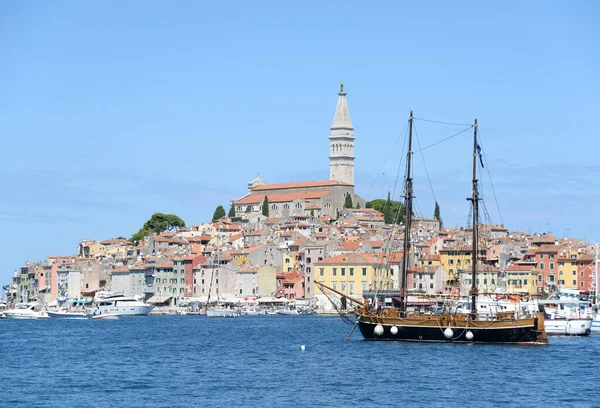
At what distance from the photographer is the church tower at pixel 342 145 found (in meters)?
168

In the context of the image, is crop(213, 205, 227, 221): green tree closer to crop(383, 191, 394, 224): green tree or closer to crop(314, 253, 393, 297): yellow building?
crop(383, 191, 394, 224): green tree

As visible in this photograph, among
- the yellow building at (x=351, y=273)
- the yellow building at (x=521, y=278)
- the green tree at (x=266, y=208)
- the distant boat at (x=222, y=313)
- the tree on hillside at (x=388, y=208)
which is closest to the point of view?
the yellow building at (x=521, y=278)

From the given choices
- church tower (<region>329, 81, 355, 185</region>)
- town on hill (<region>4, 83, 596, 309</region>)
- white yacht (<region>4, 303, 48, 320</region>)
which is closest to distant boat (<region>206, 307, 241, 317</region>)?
town on hill (<region>4, 83, 596, 309</region>)

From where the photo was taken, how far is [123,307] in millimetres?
105438

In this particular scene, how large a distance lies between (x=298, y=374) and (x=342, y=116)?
5101 inches

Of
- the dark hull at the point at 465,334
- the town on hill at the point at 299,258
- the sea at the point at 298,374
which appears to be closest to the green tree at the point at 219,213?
the town on hill at the point at 299,258

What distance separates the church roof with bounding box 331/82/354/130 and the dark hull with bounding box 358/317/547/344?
118 meters

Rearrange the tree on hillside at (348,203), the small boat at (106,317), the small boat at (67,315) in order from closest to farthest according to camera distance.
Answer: the small boat at (106,317)
the small boat at (67,315)
the tree on hillside at (348,203)

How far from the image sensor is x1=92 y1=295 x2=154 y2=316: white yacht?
10462 cm

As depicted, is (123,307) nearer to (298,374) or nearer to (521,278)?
(521,278)

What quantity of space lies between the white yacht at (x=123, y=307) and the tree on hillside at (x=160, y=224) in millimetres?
42661

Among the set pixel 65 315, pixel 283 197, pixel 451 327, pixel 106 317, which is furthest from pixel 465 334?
pixel 283 197

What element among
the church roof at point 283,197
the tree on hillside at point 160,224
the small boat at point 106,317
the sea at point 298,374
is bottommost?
the sea at point 298,374

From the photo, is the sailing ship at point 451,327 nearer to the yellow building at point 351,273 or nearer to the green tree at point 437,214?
the yellow building at point 351,273
